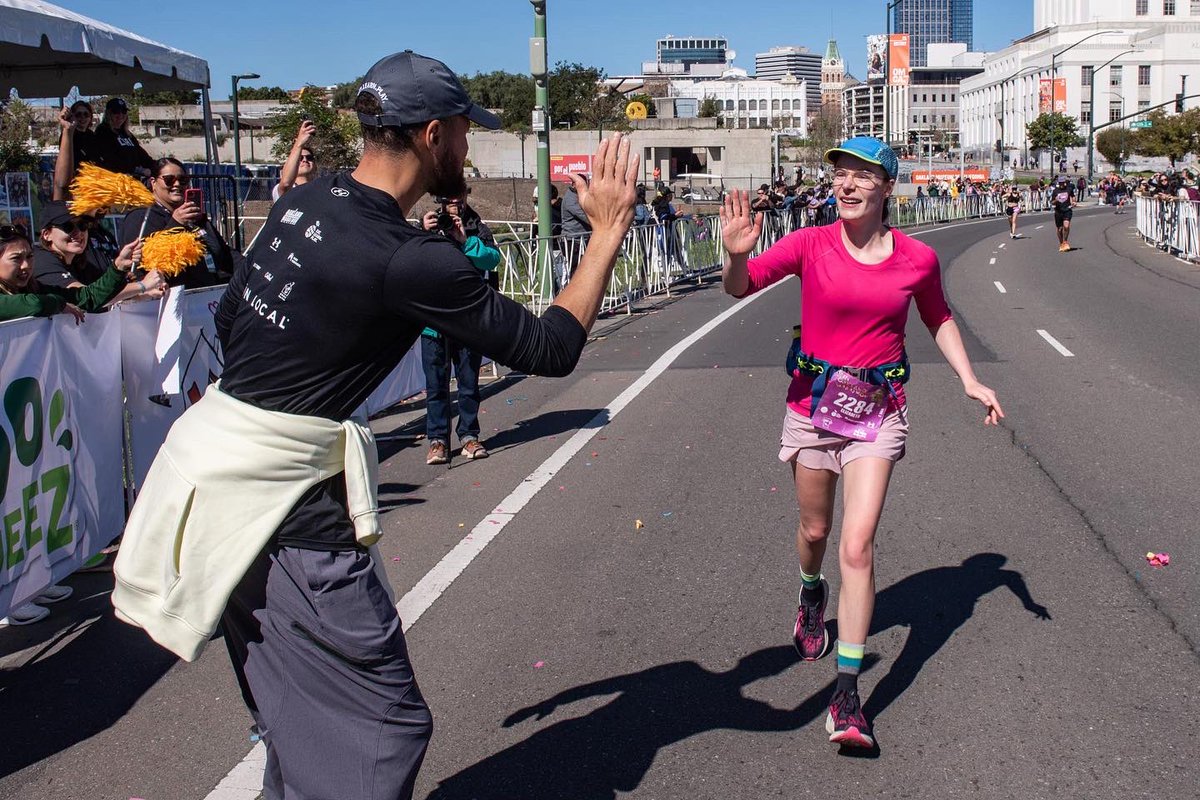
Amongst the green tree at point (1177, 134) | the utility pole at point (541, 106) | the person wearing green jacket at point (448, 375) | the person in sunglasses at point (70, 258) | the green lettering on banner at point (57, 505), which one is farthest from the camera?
the green tree at point (1177, 134)

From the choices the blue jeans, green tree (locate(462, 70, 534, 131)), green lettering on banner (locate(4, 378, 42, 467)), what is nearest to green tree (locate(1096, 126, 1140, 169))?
green tree (locate(462, 70, 534, 131))

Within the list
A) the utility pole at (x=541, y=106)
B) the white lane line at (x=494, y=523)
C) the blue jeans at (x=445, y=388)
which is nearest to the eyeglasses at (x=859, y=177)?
the white lane line at (x=494, y=523)

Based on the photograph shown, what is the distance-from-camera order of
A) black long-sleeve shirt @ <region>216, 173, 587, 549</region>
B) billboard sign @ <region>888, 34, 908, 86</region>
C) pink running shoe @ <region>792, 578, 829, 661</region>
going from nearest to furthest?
black long-sleeve shirt @ <region>216, 173, 587, 549</region> < pink running shoe @ <region>792, 578, 829, 661</region> < billboard sign @ <region>888, 34, 908, 86</region>

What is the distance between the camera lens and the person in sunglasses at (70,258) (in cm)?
734

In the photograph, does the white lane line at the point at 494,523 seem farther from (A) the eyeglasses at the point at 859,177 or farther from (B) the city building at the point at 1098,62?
(B) the city building at the point at 1098,62

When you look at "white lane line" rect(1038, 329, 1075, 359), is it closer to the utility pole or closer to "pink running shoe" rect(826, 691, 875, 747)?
the utility pole

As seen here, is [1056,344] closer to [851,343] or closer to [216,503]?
[851,343]

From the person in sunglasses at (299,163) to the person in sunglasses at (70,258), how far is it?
0.98 meters

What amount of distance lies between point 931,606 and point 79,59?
12184 millimetres

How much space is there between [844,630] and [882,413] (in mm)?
804

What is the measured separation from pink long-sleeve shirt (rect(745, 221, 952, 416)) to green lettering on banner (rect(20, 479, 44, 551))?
3401mm

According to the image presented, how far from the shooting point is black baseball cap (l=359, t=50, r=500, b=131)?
271 centimetres

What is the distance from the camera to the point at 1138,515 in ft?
23.1

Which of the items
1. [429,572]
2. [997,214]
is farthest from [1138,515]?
[997,214]
